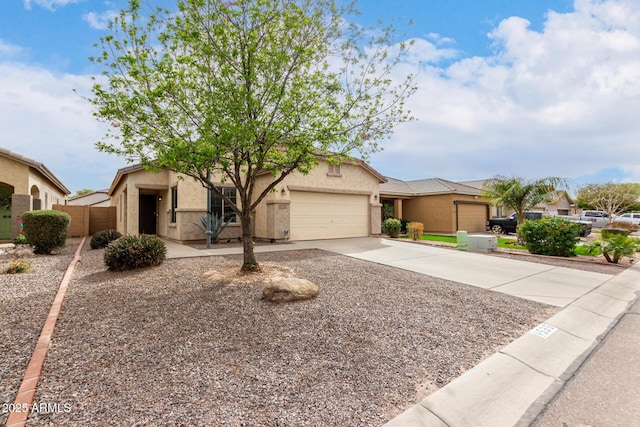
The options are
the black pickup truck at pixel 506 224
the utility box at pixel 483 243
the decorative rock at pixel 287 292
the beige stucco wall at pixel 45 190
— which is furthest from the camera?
the black pickup truck at pixel 506 224

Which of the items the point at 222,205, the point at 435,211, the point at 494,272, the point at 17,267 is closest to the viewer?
the point at 17,267

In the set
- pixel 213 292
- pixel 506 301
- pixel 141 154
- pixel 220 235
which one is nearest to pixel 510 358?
pixel 506 301

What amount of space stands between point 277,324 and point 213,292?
6.58ft

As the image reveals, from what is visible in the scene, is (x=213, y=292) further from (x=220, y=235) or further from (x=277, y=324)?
(x=220, y=235)

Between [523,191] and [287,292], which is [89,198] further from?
[523,191]

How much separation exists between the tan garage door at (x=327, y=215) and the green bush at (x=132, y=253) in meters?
7.52

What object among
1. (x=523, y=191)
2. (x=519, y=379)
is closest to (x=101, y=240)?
(x=519, y=379)

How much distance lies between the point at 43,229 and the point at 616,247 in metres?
19.3

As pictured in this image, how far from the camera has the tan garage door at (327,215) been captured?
1504 centimetres

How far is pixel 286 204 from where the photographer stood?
46.8ft

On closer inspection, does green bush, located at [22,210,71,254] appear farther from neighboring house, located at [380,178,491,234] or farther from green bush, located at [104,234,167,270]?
neighboring house, located at [380,178,491,234]

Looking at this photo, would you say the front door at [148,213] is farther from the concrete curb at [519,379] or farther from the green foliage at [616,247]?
the green foliage at [616,247]

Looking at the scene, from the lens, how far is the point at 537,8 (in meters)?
7.87

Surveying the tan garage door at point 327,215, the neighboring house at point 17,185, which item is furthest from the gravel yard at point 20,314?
the tan garage door at point 327,215
